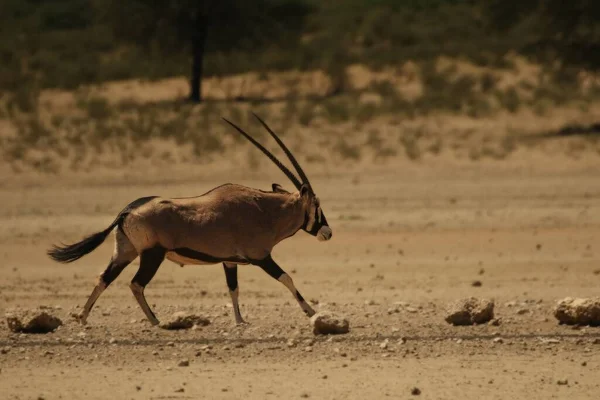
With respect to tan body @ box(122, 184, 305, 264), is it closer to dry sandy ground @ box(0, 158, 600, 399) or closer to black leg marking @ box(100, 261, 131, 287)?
black leg marking @ box(100, 261, 131, 287)

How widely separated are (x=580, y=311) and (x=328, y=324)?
82.8 inches

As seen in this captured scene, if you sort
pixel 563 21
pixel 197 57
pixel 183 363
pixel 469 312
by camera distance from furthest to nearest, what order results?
pixel 197 57 → pixel 563 21 → pixel 469 312 → pixel 183 363

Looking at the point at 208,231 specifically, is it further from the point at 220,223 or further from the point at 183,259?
the point at 183,259

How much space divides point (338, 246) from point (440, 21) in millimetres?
35186

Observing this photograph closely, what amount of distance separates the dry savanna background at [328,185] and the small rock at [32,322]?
0.10m

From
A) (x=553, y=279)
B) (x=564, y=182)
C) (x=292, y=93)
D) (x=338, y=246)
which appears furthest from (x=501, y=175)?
(x=292, y=93)

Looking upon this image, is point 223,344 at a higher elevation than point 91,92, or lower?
lower

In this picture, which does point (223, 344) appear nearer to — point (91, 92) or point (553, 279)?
point (553, 279)

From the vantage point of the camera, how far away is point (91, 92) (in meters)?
39.1

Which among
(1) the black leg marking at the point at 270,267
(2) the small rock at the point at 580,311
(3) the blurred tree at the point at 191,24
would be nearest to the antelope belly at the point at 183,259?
(1) the black leg marking at the point at 270,267

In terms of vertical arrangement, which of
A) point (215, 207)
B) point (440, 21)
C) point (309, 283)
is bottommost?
point (309, 283)

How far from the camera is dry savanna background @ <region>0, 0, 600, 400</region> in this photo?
1030cm

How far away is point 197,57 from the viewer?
124 ft

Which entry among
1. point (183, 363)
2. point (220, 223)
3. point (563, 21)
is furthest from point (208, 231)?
point (563, 21)
